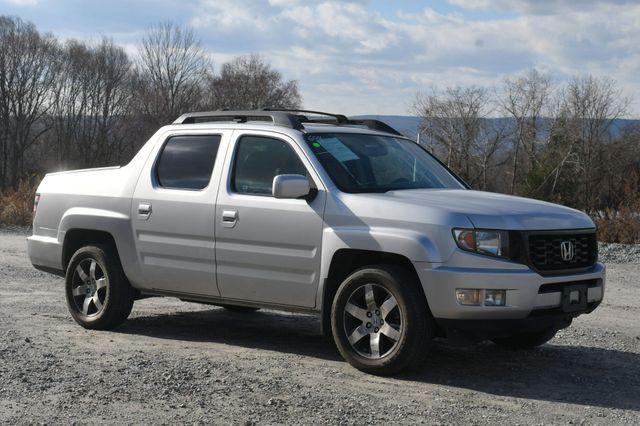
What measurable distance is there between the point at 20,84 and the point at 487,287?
89846 mm

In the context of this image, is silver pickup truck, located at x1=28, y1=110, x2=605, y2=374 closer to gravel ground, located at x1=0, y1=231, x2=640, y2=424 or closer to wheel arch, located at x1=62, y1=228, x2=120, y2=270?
wheel arch, located at x1=62, y1=228, x2=120, y2=270

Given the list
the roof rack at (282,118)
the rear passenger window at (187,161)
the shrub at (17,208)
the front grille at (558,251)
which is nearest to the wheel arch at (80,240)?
the rear passenger window at (187,161)

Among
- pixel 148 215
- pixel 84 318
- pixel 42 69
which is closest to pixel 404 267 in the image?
pixel 148 215

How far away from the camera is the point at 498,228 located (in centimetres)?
596

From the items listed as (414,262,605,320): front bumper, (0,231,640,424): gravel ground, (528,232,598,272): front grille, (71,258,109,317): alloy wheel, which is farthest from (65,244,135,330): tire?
(528,232,598,272): front grille

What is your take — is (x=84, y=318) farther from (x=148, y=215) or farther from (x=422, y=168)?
(x=422, y=168)

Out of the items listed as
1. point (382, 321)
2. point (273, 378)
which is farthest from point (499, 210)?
point (273, 378)

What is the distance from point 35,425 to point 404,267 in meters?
2.68

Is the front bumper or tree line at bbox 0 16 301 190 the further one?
tree line at bbox 0 16 301 190

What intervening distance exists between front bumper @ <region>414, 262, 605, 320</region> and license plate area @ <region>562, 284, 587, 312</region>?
0.15m

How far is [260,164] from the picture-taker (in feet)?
23.5

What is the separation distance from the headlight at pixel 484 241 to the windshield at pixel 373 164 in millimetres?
1019

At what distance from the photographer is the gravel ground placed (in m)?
5.33

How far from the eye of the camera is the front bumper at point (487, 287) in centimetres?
589
